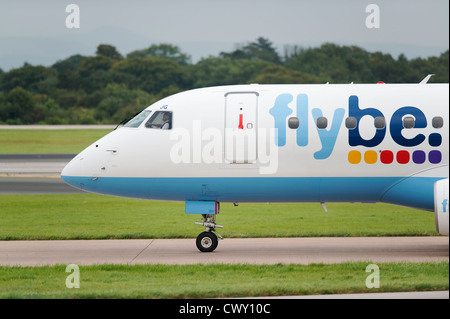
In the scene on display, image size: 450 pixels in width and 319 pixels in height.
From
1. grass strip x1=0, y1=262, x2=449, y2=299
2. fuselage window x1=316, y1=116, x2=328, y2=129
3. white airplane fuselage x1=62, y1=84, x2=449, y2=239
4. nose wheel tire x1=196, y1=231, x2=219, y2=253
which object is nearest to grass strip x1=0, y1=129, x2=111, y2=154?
white airplane fuselage x1=62, y1=84, x2=449, y2=239

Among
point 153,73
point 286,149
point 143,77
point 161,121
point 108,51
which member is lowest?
point 286,149

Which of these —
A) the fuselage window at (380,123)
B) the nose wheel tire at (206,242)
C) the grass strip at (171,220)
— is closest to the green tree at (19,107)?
the grass strip at (171,220)

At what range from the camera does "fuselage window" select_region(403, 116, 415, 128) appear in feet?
53.7

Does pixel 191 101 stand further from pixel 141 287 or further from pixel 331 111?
pixel 141 287

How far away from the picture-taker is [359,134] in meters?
16.4

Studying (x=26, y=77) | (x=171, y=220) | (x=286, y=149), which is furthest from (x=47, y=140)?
(x=286, y=149)

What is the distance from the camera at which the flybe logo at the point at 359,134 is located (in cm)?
1631

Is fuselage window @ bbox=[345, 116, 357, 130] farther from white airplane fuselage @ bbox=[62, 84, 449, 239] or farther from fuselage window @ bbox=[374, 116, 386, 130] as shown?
fuselage window @ bbox=[374, 116, 386, 130]

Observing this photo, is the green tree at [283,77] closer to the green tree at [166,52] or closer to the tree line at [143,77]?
the tree line at [143,77]

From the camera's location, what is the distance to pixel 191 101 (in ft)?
56.3

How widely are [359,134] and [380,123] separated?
1.76ft

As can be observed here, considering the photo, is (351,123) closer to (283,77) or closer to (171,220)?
(171,220)

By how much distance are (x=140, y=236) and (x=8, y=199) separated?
10.8 m
